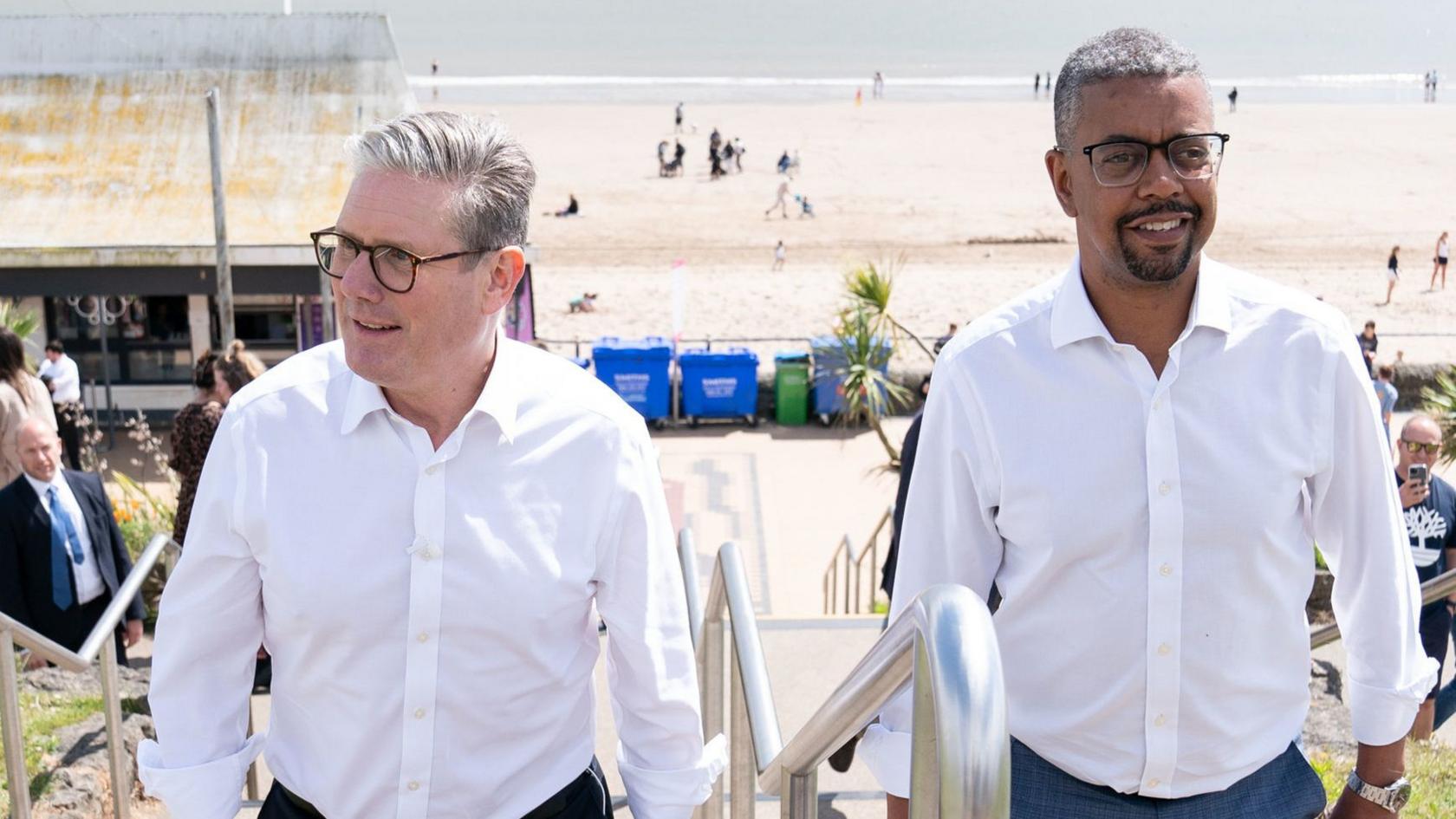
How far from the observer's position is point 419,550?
7.04 ft

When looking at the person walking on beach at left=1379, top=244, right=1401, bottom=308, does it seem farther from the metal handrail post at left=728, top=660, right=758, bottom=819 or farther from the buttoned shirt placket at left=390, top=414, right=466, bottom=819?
the buttoned shirt placket at left=390, top=414, right=466, bottom=819

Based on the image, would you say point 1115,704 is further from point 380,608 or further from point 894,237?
point 894,237

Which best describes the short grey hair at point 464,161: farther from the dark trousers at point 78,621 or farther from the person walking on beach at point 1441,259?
the person walking on beach at point 1441,259

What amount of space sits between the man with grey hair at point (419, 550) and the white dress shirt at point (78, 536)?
3984 millimetres

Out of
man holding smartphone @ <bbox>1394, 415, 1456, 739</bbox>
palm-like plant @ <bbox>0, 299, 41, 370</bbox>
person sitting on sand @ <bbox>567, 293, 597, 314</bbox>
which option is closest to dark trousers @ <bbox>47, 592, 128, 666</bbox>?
man holding smartphone @ <bbox>1394, 415, 1456, 739</bbox>

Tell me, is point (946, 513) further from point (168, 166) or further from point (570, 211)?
point (570, 211)

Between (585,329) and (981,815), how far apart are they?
21.8 meters

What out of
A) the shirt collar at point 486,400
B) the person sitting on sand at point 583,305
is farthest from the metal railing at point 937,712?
the person sitting on sand at point 583,305

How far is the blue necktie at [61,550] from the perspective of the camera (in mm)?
5852

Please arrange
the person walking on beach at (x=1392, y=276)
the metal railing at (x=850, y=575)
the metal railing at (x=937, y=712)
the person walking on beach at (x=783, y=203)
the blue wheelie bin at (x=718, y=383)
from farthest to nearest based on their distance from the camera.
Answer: the person walking on beach at (x=783, y=203)
the person walking on beach at (x=1392, y=276)
the blue wheelie bin at (x=718, y=383)
the metal railing at (x=850, y=575)
the metal railing at (x=937, y=712)

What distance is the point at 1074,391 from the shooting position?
219 cm

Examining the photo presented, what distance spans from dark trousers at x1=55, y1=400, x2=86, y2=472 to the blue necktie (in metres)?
6.57


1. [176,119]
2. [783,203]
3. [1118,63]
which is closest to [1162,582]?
[1118,63]

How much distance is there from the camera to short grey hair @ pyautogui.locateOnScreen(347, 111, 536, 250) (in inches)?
83.3
